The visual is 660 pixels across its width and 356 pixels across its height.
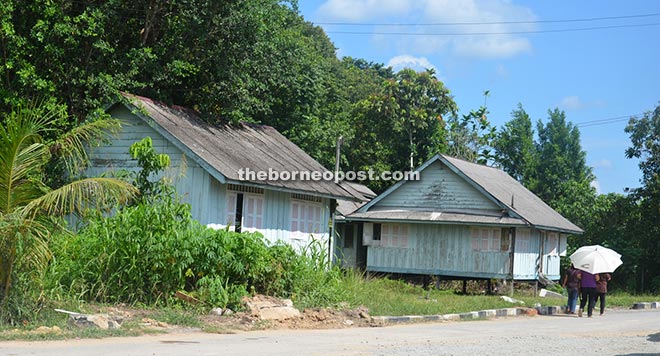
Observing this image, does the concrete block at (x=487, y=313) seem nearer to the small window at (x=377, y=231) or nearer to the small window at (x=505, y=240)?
the small window at (x=505, y=240)

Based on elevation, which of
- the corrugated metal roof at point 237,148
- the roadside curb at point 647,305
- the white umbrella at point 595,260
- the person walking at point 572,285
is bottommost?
the roadside curb at point 647,305

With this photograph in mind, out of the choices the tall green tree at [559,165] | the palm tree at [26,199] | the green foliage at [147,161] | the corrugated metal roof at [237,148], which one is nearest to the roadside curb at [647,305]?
the corrugated metal roof at [237,148]

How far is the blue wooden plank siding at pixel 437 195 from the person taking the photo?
3098 cm

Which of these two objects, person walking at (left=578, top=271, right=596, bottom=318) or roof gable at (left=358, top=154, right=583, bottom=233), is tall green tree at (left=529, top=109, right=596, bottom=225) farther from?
person walking at (left=578, top=271, right=596, bottom=318)

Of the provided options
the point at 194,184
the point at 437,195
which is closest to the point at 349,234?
the point at 437,195

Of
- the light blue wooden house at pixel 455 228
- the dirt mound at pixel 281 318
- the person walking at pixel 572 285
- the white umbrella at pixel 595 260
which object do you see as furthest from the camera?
the light blue wooden house at pixel 455 228

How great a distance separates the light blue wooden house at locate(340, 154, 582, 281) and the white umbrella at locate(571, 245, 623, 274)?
5956mm

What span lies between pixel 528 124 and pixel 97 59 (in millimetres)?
44996

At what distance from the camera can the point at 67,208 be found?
13.7 meters

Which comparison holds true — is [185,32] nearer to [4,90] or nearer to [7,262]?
[4,90]

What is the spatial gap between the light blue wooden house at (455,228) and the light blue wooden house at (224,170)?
21.1 ft

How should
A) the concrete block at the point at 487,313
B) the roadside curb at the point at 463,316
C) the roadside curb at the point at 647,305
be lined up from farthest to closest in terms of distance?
the roadside curb at the point at 647,305 < the concrete block at the point at 487,313 < the roadside curb at the point at 463,316

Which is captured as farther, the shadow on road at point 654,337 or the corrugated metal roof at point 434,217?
the corrugated metal roof at point 434,217

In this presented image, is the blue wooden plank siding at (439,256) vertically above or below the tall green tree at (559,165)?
below
